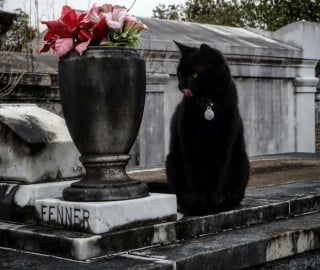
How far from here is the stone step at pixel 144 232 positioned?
2912 mm

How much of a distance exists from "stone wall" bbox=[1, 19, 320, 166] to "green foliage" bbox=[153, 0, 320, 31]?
820 cm

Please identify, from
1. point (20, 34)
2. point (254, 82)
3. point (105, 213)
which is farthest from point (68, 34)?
point (254, 82)

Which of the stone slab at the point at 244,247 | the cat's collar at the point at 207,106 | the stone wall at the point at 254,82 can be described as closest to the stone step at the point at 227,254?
the stone slab at the point at 244,247

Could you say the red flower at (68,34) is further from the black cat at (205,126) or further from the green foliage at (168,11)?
the green foliage at (168,11)

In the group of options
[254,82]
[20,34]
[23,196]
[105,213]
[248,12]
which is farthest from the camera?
[248,12]

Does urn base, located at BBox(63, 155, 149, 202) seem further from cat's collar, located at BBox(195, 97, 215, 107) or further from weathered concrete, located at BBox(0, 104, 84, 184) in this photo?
cat's collar, located at BBox(195, 97, 215, 107)

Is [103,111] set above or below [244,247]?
above

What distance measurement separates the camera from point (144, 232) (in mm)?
3109

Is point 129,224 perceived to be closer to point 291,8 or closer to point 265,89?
point 265,89

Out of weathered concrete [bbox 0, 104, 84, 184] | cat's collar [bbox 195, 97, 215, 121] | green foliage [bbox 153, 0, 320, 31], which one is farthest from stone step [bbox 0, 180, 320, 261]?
green foliage [bbox 153, 0, 320, 31]

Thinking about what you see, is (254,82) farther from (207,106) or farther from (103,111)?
(103,111)

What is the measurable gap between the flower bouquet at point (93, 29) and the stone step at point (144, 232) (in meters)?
0.90

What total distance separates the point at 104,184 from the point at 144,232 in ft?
1.00

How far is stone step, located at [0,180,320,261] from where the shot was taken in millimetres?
2912
